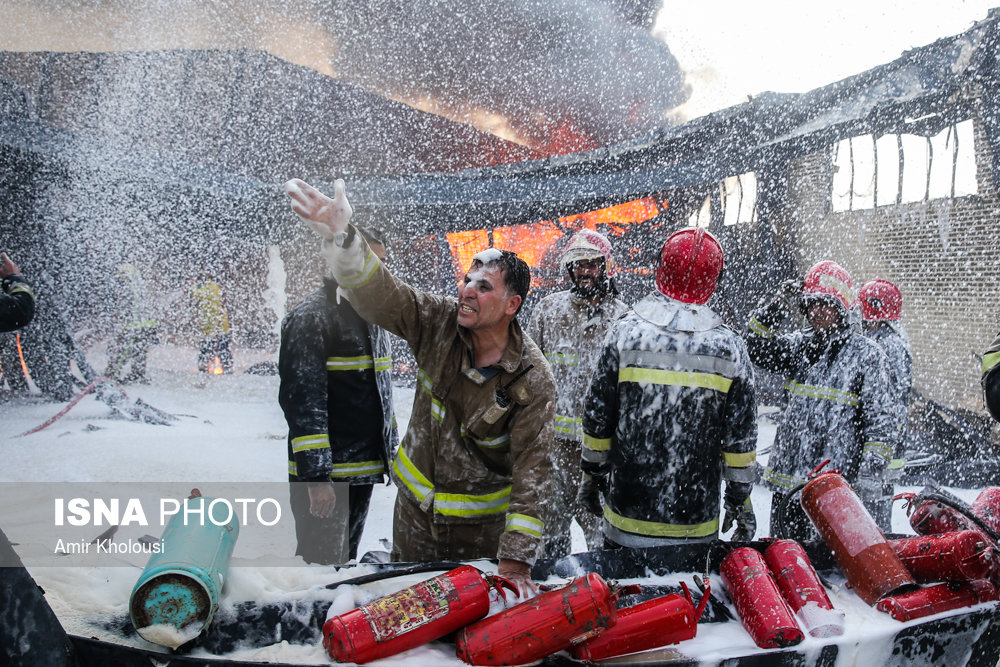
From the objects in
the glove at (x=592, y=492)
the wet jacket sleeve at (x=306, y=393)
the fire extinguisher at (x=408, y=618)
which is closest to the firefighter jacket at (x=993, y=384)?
the glove at (x=592, y=492)

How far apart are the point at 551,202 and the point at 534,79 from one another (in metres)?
7.70

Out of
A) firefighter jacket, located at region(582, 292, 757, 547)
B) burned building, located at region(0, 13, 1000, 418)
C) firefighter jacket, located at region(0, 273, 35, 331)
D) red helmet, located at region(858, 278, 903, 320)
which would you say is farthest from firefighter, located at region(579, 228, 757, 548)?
burned building, located at region(0, 13, 1000, 418)

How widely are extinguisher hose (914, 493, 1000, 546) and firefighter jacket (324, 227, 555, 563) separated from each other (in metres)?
1.62

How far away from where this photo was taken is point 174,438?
18.6 feet

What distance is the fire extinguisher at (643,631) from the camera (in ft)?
5.05

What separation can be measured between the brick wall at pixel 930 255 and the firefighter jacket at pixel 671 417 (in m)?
6.48

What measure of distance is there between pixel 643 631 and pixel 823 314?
2.35m

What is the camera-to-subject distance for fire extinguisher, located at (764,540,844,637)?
1696 mm

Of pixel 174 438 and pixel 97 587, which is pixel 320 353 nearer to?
pixel 97 587

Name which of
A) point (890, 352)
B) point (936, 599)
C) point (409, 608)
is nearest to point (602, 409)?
point (409, 608)

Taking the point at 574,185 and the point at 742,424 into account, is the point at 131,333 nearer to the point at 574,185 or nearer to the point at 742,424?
the point at 574,185

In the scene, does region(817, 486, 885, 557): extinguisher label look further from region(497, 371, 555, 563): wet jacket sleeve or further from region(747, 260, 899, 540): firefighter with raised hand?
region(497, 371, 555, 563): wet jacket sleeve

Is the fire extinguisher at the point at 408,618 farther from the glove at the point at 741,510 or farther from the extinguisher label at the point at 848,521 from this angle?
the extinguisher label at the point at 848,521

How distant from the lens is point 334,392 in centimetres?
269
